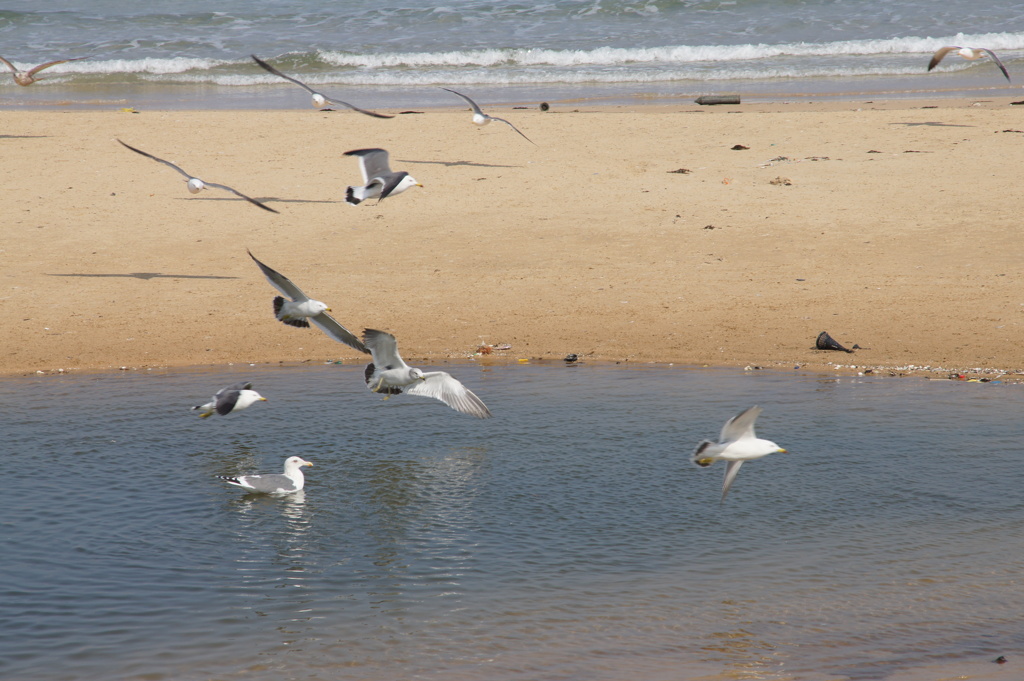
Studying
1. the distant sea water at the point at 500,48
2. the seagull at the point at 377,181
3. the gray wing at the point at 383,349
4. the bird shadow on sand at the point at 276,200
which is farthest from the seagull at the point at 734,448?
the distant sea water at the point at 500,48

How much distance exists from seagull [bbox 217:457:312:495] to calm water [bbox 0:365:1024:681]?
A: 10cm

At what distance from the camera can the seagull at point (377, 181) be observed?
39.1 ft

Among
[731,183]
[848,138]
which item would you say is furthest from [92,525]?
[848,138]

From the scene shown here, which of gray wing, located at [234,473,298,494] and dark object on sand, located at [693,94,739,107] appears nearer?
gray wing, located at [234,473,298,494]

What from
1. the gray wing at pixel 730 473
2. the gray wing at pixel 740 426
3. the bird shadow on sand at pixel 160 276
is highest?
the gray wing at pixel 740 426

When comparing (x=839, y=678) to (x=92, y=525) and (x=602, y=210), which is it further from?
(x=602, y=210)

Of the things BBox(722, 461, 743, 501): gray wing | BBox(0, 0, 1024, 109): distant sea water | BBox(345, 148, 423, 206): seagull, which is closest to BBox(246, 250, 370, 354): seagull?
Result: BBox(345, 148, 423, 206): seagull

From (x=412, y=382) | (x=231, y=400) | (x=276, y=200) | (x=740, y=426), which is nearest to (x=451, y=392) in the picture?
(x=412, y=382)

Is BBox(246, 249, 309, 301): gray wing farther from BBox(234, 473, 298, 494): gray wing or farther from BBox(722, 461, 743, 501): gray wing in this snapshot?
BBox(722, 461, 743, 501): gray wing

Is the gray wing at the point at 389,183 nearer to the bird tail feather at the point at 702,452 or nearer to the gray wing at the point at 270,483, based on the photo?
the gray wing at the point at 270,483

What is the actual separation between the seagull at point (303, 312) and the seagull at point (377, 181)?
2.23 meters

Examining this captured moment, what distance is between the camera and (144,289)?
1345 centimetres

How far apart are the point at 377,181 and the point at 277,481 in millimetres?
5136

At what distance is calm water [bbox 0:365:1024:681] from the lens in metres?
5.89
